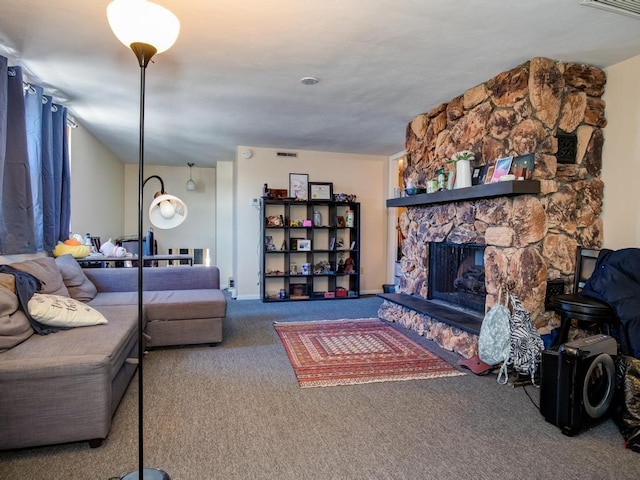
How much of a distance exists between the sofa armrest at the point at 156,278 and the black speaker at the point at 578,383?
311 centimetres

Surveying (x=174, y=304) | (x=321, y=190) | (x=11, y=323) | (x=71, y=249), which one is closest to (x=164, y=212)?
(x=71, y=249)

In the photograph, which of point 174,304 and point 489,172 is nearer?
point 489,172

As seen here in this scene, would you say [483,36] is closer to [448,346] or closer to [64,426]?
[448,346]

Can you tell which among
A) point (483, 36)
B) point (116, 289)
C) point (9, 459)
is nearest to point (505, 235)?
point (483, 36)

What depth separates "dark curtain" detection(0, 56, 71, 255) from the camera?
279 centimetres

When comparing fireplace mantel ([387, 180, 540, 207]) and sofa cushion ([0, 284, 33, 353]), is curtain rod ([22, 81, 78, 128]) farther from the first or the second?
fireplace mantel ([387, 180, 540, 207])

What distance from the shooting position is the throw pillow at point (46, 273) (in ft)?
8.70

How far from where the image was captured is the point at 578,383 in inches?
79.0

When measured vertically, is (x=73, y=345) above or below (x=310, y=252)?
below

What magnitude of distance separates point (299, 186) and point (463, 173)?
3023mm

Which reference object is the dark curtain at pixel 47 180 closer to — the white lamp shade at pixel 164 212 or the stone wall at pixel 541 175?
the white lamp shade at pixel 164 212

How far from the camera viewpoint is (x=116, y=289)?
383 centimetres

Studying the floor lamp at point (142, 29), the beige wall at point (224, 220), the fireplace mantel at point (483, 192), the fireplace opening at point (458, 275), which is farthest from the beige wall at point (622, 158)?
the beige wall at point (224, 220)

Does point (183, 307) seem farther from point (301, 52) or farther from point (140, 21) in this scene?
point (140, 21)
